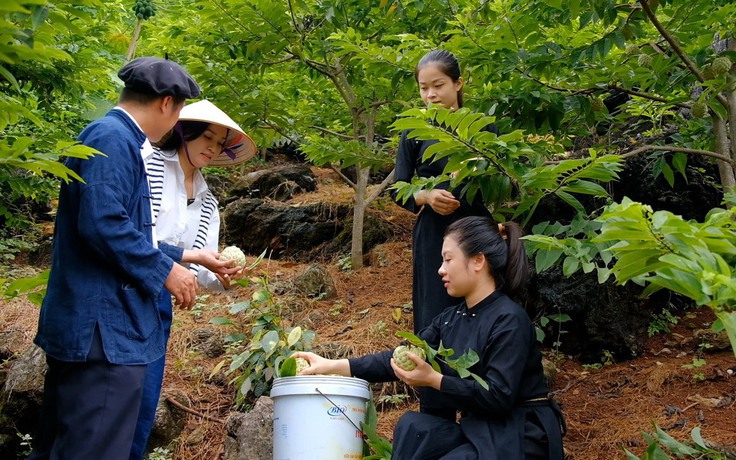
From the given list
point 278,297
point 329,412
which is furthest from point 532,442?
point 278,297

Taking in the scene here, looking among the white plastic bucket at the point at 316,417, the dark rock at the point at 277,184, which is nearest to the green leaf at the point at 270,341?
the white plastic bucket at the point at 316,417

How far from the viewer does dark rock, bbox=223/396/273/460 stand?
3.47 meters

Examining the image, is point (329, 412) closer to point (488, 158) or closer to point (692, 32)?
point (488, 158)

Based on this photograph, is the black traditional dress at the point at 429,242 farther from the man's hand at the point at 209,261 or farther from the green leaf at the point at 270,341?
the green leaf at the point at 270,341

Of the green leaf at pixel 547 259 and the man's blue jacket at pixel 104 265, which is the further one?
the green leaf at pixel 547 259

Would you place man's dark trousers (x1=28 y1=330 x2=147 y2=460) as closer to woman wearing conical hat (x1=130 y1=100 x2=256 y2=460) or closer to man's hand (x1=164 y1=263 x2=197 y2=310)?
man's hand (x1=164 y1=263 x2=197 y2=310)

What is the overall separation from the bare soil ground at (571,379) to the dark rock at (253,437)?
1.49 ft

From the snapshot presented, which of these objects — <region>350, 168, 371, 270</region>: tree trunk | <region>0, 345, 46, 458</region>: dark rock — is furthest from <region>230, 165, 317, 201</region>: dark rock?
<region>0, 345, 46, 458</region>: dark rock

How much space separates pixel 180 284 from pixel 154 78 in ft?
2.47

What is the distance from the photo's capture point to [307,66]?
6219mm

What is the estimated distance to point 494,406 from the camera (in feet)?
8.12

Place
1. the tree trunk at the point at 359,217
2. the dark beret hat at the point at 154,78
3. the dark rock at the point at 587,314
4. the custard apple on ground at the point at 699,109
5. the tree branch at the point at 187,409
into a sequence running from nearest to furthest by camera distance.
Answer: the dark beret hat at the point at 154,78
the custard apple on ground at the point at 699,109
the tree branch at the point at 187,409
the dark rock at the point at 587,314
the tree trunk at the point at 359,217

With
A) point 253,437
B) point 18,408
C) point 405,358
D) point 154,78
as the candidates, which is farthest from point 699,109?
point 18,408

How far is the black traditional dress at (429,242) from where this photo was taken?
3152mm
